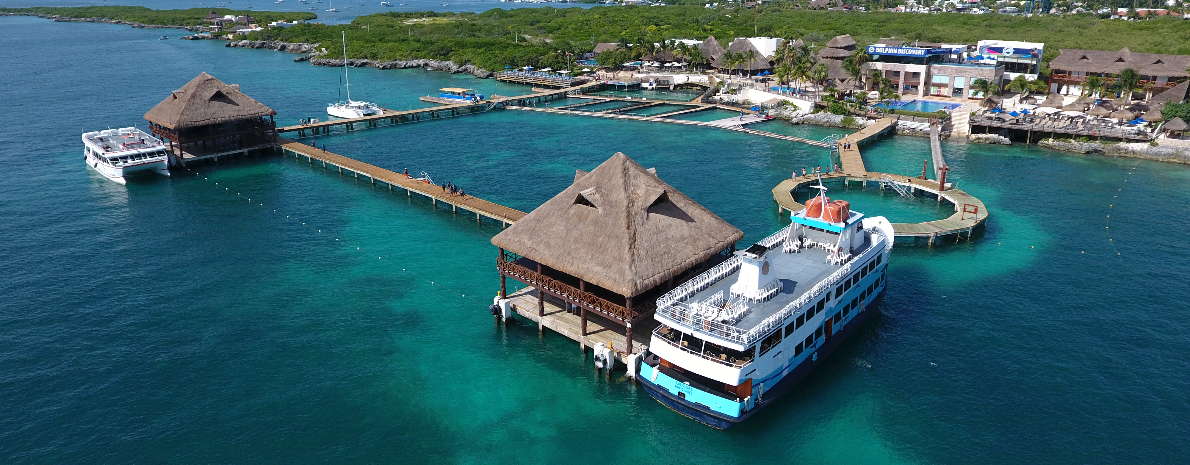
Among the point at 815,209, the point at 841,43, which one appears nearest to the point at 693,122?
the point at 841,43

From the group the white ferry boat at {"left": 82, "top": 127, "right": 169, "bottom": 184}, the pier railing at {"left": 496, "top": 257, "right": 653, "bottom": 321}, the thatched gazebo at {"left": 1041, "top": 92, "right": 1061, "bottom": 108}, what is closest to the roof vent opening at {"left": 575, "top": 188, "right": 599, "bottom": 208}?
the pier railing at {"left": 496, "top": 257, "right": 653, "bottom": 321}

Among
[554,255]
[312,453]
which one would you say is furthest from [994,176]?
[312,453]

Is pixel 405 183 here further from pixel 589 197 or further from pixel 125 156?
pixel 589 197

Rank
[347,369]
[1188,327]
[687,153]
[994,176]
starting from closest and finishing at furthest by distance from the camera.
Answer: [347,369], [1188,327], [994,176], [687,153]

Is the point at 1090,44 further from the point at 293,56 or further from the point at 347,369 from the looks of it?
the point at 293,56

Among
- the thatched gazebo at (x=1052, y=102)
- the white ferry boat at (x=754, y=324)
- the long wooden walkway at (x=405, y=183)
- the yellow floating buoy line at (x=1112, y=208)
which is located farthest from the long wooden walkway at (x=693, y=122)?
the white ferry boat at (x=754, y=324)

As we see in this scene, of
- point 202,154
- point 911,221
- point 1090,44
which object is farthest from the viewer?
point 1090,44

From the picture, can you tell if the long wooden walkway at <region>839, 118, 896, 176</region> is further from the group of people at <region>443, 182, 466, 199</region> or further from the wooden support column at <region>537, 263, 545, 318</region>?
the wooden support column at <region>537, 263, 545, 318</region>
